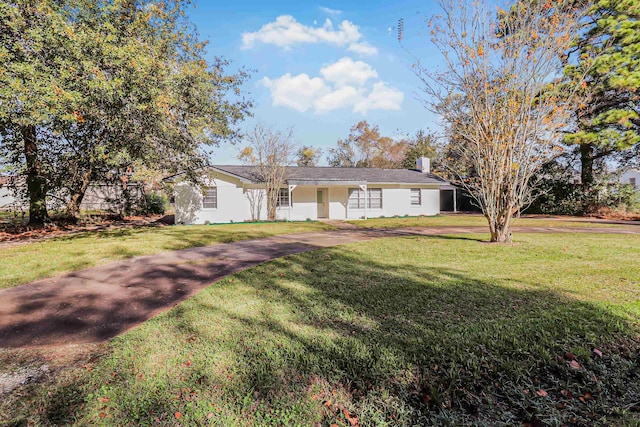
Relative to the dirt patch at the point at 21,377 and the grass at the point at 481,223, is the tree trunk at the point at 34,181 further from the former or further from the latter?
the grass at the point at 481,223

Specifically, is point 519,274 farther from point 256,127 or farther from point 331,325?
point 256,127

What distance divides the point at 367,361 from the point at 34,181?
15.7 metres

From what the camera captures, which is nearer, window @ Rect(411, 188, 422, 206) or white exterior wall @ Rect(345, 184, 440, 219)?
white exterior wall @ Rect(345, 184, 440, 219)

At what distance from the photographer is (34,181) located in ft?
40.9

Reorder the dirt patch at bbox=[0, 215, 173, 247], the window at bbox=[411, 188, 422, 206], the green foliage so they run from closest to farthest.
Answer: the dirt patch at bbox=[0, 215, 173, 247] < the green foliage < the window at bbox=[411, 188, 422, 206]

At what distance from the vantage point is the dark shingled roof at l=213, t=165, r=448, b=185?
19375mm

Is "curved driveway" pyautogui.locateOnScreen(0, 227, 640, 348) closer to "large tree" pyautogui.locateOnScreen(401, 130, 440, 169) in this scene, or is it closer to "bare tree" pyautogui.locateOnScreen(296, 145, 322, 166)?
"bare tree" pyautogui.locateOnScreen(296, 145, 322, 166)

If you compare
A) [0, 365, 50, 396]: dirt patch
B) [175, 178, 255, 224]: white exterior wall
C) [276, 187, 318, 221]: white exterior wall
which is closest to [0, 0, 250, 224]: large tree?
[175, 178, 255, 224]: white exterior wall

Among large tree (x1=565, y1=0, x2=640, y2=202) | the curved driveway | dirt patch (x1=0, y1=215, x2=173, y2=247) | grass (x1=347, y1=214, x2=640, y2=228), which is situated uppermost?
large tree (x1=565, y1=0, x2=640, y2=202)

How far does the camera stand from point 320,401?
7.74 ft

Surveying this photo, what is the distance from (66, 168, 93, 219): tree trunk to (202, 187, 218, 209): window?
5442 millimetres

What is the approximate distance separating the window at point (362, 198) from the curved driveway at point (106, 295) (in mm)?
13273

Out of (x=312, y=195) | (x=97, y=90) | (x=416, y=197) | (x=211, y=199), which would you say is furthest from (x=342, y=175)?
(x=97, y=90)

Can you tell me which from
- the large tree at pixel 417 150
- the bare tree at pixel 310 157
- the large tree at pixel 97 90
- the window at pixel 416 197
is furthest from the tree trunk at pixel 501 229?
the bare tree at pixel 310 157
